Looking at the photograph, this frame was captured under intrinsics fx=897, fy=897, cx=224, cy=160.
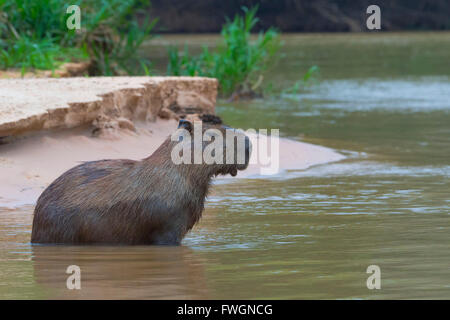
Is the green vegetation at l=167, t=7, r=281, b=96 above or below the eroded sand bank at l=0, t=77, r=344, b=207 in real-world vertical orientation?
above

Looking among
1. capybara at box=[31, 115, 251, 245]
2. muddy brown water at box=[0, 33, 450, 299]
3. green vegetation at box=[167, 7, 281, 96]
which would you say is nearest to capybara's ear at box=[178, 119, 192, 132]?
capybara at box=[31, 115, 251, 245]

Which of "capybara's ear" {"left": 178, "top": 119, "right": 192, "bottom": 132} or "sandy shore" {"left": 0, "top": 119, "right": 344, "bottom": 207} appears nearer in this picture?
"capybara's ear" {"left": 178, "top": 119, "right": 192, "bottom": 132}

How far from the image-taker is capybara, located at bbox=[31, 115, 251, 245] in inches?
181

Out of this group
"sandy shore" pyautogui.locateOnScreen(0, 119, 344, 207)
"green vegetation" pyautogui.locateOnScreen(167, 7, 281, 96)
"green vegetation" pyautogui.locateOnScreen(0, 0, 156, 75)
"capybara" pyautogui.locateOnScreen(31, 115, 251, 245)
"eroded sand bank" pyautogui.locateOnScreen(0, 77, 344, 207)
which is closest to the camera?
"capybara" pyautogui.locateOnScreen(31, 115, 251, 245)

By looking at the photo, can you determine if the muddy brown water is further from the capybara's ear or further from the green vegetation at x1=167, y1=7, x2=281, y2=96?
the green vegetation at x1=167, y1=7, x2=281, y2=96

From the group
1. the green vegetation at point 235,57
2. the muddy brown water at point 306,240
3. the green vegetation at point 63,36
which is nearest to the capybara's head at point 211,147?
the muddy brown water at point 306,240

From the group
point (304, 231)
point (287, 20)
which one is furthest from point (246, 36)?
point (287, 20)

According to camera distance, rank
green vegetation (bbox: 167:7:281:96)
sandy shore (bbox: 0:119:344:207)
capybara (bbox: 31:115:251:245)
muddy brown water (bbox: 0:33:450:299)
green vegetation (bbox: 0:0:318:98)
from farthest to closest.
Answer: green vegetation (bbox: 167:7:281:96) → green vegetation (bbox: 0:0:318:98) → sandy shore (bbox: 0:119:344:207) → capybara (bbox: 31:115:251:245) → muddy brown water (bbox: 0:33:450:299)

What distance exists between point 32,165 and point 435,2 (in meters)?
32.0

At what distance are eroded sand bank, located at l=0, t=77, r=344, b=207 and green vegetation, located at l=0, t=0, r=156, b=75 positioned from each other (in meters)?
1.71

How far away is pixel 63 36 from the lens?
11430mm

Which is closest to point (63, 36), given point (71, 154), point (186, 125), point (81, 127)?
point (81, 127)

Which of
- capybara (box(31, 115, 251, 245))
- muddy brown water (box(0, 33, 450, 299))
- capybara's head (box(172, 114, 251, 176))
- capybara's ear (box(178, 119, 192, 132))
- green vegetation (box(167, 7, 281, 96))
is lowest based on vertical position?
muddy brown water (box(0, 33, 450, 299))

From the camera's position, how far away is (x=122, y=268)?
411cm
